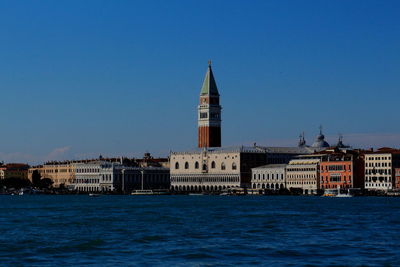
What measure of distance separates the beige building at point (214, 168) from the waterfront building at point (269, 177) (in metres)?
2.40

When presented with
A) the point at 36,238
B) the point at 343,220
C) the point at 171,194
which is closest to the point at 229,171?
the point at 171,194

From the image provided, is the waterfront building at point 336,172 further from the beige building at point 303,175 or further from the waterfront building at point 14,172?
the waterfront building at point 14,172

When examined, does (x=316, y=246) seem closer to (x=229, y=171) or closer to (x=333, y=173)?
(x=333, y=173)

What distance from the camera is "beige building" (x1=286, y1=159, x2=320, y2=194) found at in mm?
85312

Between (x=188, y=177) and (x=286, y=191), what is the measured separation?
59.8ft

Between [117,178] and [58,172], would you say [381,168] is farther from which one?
[58,172]

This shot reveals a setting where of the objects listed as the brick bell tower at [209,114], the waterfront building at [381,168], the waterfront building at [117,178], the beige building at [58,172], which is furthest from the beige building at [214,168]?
the waterfront building at [381,168]

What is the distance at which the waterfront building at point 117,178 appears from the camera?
345 ft

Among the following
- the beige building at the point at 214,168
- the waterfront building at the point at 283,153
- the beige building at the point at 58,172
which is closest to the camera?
the beige building at the point at 214,168

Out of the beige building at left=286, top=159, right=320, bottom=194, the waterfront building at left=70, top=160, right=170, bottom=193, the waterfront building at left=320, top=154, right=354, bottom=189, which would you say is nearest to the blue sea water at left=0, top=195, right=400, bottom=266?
the waterfront building at left=320, top=154, right=354, bottom=189

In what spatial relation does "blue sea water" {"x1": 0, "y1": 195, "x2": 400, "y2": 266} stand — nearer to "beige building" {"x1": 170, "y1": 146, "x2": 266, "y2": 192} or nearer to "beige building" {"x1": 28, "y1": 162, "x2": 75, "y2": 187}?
"beige building" {"x1": 170, "y1": 146, "x2": 266, "y2": 192}

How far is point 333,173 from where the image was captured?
82562 mm

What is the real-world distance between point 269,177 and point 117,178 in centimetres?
2108

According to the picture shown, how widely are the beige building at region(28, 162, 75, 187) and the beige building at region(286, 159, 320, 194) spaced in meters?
33.3
